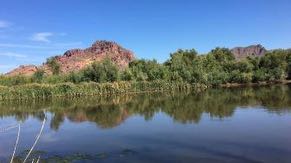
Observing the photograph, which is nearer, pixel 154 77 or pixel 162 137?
pixel 162 137

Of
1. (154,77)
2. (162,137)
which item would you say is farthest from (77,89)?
(162,137)

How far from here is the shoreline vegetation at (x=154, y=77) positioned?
65.4m

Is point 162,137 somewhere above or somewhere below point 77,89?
below

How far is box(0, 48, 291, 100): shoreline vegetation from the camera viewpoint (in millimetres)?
65375

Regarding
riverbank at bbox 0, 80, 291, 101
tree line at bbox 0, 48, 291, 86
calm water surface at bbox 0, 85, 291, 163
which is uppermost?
tree line at bbox 0, 48, 291, 86

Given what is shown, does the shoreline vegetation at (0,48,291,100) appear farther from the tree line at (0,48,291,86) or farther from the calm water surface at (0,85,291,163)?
the calm water surface at (0,85,291,163)

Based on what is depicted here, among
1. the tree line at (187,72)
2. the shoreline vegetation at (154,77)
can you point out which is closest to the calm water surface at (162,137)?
the shoreline vegetation at (154,77)

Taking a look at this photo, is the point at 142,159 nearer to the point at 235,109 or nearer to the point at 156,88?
the point at 235,109

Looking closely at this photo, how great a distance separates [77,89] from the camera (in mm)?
65938

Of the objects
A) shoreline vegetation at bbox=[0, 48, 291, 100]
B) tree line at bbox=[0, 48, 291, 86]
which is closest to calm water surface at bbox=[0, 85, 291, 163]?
shoreline vegetation at bbox=[0, 48, 291, 100]

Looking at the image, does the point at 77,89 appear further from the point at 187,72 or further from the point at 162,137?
the point at 162,137

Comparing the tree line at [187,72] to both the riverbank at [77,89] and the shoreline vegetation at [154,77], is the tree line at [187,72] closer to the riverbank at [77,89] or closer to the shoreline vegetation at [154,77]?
the shoreline vegetation at [154,77]

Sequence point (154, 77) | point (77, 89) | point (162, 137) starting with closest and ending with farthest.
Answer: point (162, 137) → point (77, 89) → point (154, 77)

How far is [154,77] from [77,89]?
21.6m
